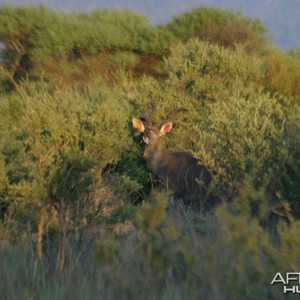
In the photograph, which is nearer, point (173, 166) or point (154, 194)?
point (154, 194)

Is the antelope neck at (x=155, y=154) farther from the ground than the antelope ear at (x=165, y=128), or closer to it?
closer to it

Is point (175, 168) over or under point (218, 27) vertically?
under

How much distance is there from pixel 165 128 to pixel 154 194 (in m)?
5.56

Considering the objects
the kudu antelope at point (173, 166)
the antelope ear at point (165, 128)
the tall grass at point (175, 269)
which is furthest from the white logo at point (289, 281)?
the antelope ear at point (165, 128)

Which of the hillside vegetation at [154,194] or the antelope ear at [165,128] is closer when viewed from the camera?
the hillside vegetation at [154,194]

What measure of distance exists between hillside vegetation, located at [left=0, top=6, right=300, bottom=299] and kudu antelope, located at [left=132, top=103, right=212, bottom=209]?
1.14ft

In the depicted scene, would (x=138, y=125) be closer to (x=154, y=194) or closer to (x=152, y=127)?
(x=152, y=127)

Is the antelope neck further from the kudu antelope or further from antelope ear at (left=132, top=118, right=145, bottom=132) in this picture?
antelope ear at (left=132, top=118, right=145, bottom=132)

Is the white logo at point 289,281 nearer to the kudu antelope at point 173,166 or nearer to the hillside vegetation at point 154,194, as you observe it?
the hillside vegetation at point 154,194

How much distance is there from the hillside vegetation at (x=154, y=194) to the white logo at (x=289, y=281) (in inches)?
1.8

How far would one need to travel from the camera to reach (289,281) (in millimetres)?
4820

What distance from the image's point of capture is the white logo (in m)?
4.77

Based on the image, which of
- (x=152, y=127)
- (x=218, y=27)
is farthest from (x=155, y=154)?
(x=218, y=27)

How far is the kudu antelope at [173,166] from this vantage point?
11.1 m
